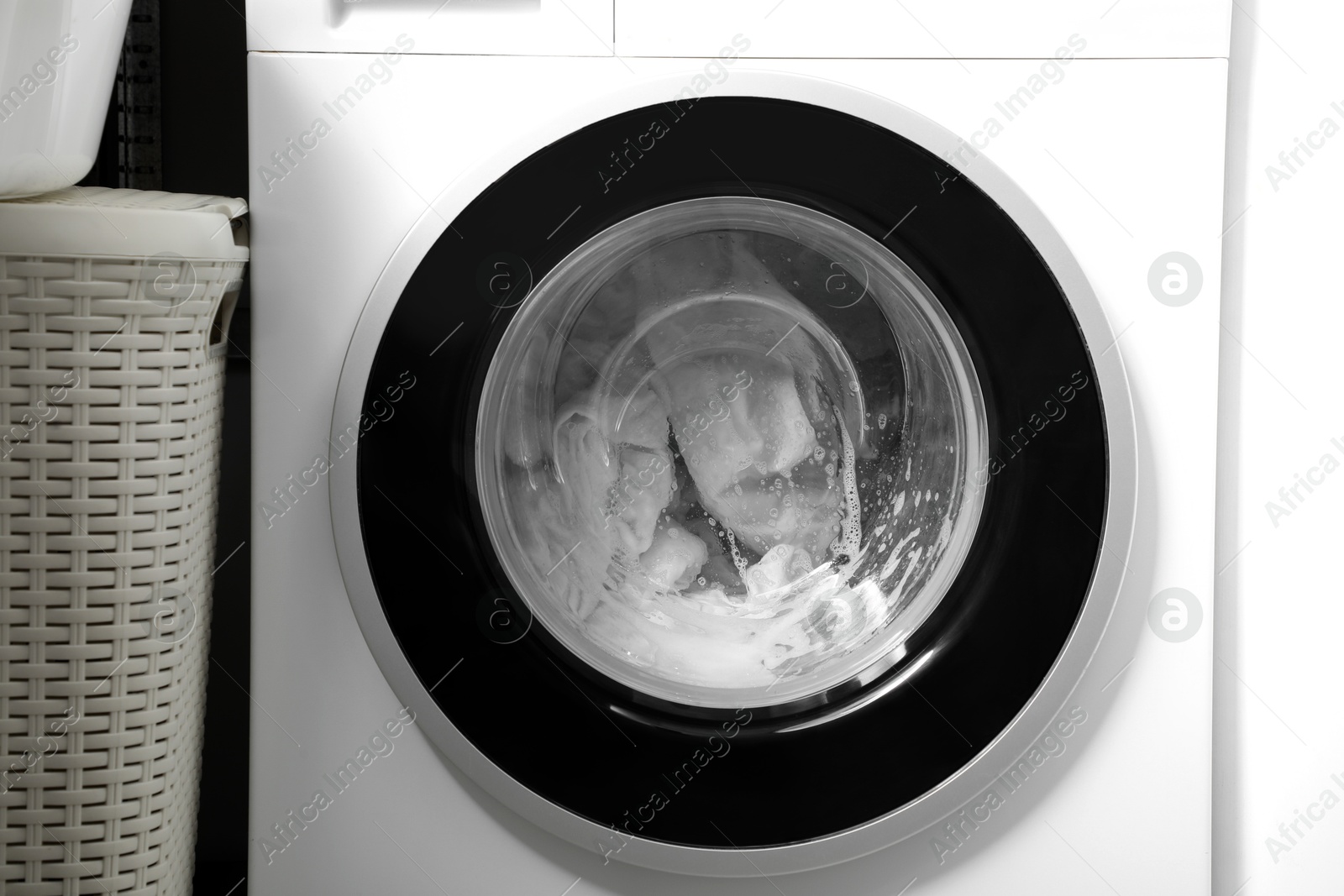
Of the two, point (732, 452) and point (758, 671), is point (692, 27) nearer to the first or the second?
point (732, 452)

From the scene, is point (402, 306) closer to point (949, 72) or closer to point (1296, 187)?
point (949, 72)

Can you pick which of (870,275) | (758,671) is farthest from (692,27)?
(758,671)

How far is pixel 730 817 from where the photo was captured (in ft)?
1.95

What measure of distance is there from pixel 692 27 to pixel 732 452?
318mm

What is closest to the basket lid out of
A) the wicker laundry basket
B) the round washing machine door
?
the wicker laundry basket

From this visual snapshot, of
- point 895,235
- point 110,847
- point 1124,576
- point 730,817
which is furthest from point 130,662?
point 1124,576

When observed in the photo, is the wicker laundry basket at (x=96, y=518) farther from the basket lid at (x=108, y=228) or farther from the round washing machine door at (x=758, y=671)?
the round washing machine door at (x=758, y=671)

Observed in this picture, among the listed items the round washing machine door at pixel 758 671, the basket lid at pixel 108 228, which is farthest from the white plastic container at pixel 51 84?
the round washing machine door at pixel 758 671

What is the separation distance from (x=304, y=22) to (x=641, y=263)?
0.90 feet

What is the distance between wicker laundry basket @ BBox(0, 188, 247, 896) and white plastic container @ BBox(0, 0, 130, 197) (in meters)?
0.02

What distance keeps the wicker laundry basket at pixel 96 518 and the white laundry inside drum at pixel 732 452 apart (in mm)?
196

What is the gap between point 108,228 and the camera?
21.0 inches

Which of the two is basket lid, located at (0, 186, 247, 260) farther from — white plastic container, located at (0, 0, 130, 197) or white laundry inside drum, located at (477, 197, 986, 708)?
white laundry inside drum, located at (477, 197, 986, 708)

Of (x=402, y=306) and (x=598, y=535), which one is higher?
(x=402, y=306)
